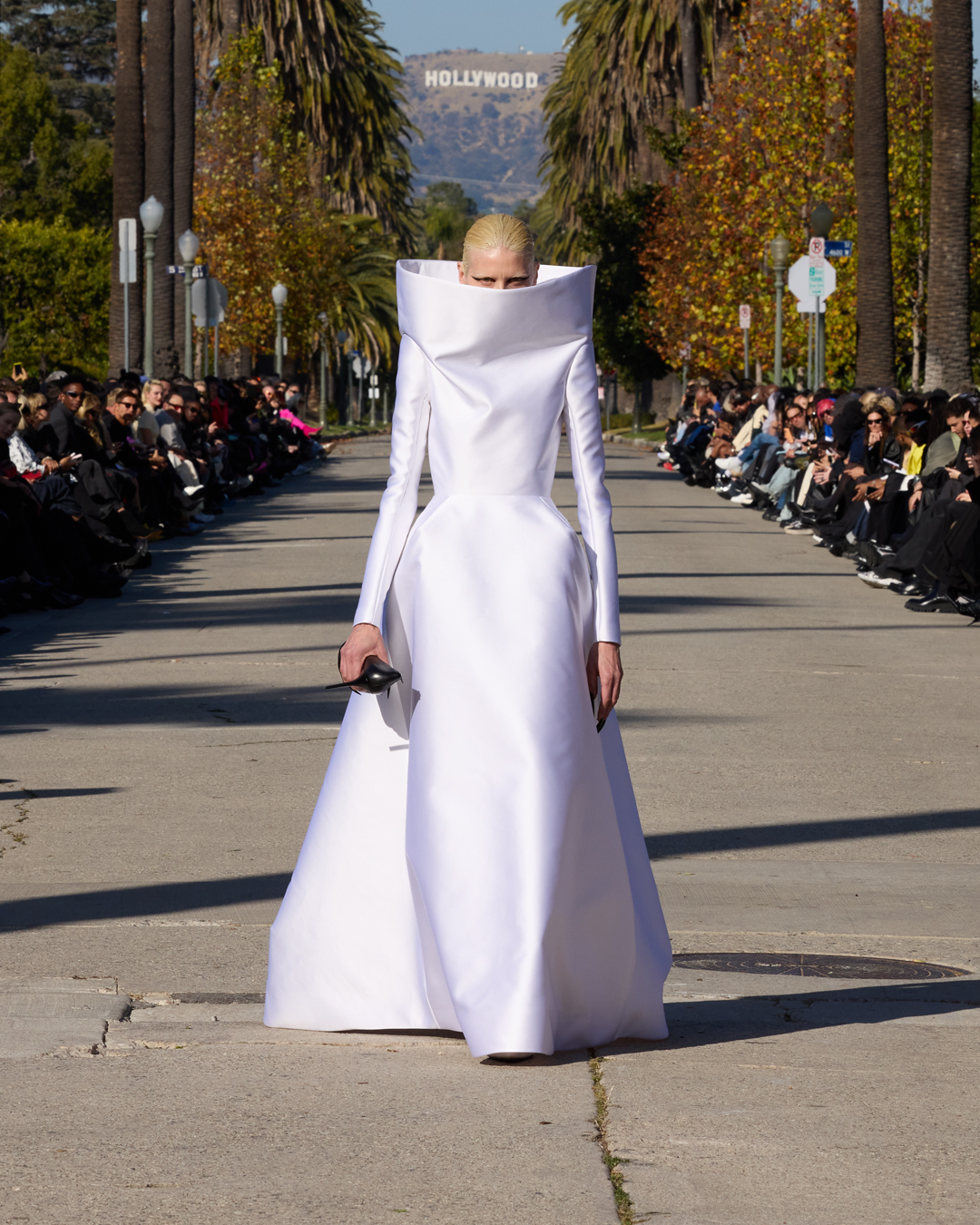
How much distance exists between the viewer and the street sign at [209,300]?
112ft

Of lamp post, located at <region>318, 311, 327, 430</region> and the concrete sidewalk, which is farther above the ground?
lamp post, located at <region>318, 311, 327, 430</region>

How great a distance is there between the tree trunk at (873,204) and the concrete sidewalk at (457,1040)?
17146 mm

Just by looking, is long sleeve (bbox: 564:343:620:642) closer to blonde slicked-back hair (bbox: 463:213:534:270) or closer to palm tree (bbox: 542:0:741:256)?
blonde slicked-back hair (bbox: 463:213:534:270)

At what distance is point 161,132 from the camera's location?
3566 centimetres

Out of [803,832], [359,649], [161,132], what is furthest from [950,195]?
[359,649]

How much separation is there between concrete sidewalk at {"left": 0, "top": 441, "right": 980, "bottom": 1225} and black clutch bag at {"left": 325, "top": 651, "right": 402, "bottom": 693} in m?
0.89

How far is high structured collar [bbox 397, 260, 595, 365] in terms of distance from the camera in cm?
483

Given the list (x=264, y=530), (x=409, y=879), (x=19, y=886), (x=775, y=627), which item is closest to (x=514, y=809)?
(x=409, y=879)

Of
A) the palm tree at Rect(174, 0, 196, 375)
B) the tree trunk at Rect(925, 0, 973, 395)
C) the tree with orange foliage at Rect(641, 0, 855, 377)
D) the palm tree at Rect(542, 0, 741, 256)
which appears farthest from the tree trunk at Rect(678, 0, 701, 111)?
the tree trunk at Rect(925, 0, 973, 395)

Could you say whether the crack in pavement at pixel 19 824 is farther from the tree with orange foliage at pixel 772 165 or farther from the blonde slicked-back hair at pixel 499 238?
the tree with orange foliage at pixel 772 165

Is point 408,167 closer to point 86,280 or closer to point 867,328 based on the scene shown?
point 86,280

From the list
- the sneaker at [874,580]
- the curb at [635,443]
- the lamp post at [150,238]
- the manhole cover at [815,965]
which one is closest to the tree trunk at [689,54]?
the curb at [635,443]

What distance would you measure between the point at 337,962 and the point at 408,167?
83.3 meters

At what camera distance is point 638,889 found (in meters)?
4.95
